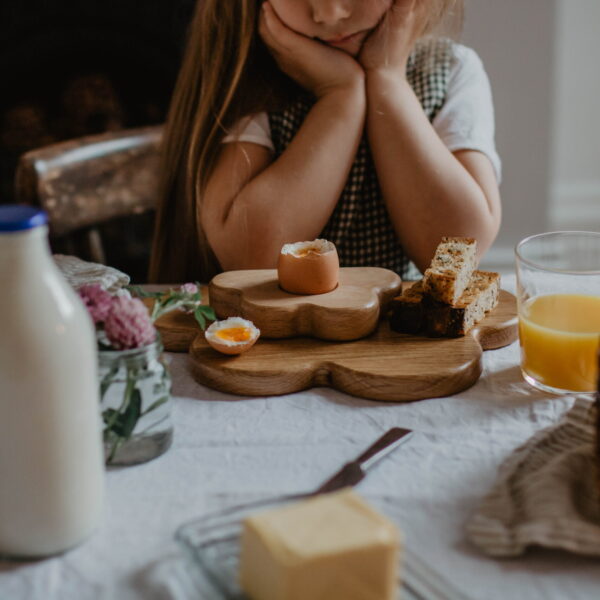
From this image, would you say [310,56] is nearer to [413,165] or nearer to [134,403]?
[413,165]

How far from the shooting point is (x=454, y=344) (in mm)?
833

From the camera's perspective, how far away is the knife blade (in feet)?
2.00

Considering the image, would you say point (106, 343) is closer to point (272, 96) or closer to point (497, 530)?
point (497, 530)

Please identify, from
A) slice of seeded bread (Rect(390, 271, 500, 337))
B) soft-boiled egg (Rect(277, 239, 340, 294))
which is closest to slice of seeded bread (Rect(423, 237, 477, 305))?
slice of seeded bread (Rect(390, 271, 500, 337))

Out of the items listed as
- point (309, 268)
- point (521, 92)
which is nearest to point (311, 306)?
point (309, 268)

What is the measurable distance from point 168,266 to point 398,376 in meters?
0.70

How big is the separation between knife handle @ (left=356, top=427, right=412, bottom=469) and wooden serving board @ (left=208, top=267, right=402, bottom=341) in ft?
0.60

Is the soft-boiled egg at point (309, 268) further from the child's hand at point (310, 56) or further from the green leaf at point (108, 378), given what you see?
the child's hand at point (310, 56)

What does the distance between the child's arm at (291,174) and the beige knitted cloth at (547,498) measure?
0.60 meters

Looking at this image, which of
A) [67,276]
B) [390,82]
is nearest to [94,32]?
[390,82]

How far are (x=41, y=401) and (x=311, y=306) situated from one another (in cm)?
41

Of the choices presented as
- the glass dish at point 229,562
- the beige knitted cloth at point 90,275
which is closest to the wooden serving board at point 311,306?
the beige knitted cloth at point 90,275

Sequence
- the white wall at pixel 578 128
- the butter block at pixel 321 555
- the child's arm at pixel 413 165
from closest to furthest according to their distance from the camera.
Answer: the butter block at pixel 321 555
the child's arm at pixel 413 165
the white wall at pixel 578 128

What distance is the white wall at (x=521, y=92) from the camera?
7.03 ft
